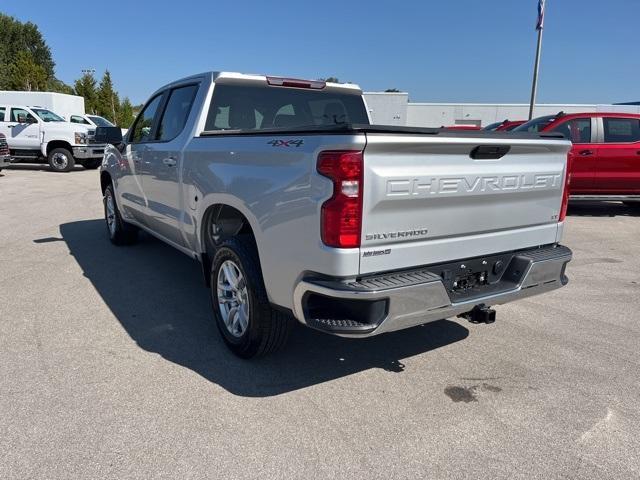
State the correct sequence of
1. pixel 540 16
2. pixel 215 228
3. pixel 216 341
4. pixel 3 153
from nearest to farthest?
pixel 216 341, pixel 215 228, pixel 3 153, pixel 540 16

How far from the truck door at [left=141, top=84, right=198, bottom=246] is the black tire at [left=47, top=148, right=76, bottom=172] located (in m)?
13.7

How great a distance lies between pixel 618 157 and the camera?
29.7 ft

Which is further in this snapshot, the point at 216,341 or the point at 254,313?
the point at 216,341

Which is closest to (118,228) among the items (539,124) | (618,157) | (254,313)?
(254,313)

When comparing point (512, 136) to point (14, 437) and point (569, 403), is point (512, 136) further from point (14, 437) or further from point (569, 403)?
point (14, 437)

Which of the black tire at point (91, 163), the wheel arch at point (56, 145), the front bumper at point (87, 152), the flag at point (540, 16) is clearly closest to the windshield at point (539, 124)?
the flag at point (540, 16)

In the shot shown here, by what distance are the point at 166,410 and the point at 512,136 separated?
2676 mm

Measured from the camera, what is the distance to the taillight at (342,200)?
2.39 m

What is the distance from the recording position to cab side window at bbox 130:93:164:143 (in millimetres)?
5173

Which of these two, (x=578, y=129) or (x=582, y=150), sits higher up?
(x=578, y=129)

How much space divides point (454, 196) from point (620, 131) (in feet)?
27.1

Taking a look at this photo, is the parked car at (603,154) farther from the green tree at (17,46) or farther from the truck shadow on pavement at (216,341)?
the green tree at (17,46)

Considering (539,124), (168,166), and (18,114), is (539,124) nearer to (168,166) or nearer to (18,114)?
(168,166)

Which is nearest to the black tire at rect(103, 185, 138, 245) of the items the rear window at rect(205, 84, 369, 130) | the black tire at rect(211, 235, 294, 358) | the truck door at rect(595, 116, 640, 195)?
the rear window at rect(205, 84, 369, 130)
